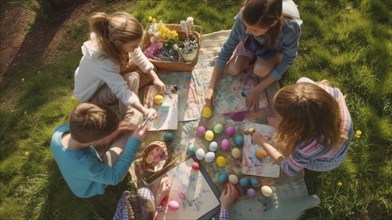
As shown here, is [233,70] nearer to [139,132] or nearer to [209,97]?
[209,97]

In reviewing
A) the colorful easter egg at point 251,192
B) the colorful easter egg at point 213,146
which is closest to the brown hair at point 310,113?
the colorful easter egg at point 251,192

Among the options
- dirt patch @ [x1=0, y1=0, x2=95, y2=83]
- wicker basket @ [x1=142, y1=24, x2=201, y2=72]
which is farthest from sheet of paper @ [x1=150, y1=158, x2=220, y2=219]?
dirt patch @ [x1=0, y1=0, x2=95, y2=83]

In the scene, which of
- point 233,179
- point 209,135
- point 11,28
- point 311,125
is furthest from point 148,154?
point 11,28

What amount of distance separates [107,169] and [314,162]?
1590mm

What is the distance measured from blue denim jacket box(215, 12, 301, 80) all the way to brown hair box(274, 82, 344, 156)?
0.67 meters

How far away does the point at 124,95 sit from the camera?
107 inches

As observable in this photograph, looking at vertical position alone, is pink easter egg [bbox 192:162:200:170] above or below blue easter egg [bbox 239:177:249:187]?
above

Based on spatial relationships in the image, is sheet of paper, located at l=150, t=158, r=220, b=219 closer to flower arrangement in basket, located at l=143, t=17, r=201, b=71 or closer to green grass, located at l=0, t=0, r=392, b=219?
green grass, located at l=0, t=0, r=392, b=219

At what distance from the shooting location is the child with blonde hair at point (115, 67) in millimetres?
2402

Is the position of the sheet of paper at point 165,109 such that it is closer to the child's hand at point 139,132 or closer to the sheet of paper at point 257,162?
the child's hand at point 139,132

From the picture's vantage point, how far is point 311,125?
6.51 ft

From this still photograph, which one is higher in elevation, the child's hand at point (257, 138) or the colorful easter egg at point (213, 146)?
the child's hand at point (257, 138)

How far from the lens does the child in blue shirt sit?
219cm

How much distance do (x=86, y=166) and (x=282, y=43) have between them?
1.82 meters
